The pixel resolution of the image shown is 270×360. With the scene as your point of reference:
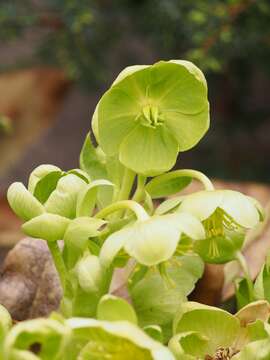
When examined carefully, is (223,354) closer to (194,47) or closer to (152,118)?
(152,118)

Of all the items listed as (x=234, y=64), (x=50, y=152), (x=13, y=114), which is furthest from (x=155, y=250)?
(x=50, y=152)


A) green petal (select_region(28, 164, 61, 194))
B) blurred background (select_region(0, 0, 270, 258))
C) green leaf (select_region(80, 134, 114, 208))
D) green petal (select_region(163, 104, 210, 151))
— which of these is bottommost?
blurred background (select_region(0, 0, 270, 258))

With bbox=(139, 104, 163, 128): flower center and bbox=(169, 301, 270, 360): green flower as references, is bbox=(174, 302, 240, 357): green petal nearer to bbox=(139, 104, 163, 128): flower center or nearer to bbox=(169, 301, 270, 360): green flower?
bbox=(169, 301, 270, 360): green flower

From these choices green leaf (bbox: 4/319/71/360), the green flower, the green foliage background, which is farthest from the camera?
the green foliage background

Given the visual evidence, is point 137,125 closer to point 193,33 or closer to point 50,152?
point 193,33

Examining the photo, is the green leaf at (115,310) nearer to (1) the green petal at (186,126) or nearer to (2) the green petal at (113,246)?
(2) the green petal at (113,246)

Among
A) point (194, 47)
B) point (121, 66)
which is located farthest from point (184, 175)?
point (121, 66)

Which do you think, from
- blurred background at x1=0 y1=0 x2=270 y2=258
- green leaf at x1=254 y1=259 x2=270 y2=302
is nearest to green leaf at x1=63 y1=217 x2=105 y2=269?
green leaf at x1=254 y1=259 x2=270 y2=302
